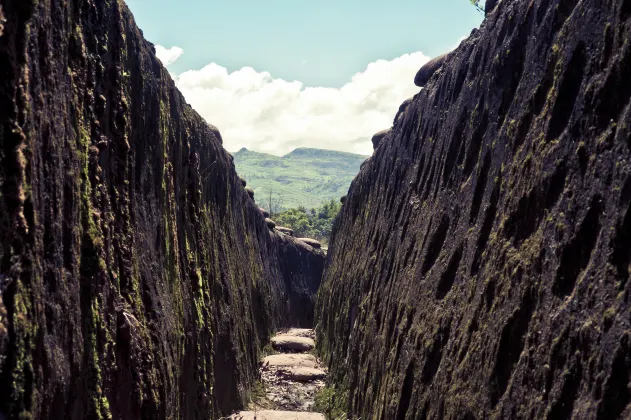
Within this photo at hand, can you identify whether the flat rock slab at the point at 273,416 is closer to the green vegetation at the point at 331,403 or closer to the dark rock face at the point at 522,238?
the green vegetation at the point at 331,403

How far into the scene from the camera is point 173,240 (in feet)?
44.4

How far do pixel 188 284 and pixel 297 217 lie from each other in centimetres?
7254

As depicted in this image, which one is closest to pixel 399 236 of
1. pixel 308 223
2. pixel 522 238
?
pixel 522 238

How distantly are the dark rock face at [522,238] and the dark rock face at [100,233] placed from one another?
14.8 feet

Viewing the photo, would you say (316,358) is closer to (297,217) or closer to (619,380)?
(619,380)

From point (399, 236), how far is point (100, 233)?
9.04 m

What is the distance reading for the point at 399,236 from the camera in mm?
15922

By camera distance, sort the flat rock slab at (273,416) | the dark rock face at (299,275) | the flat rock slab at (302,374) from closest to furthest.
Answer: the flat rock slab at (273,416)
the flat rock slab at (302,374)
the dark rock face at (299,275)

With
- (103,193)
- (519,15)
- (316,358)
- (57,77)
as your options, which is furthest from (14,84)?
(316,358)

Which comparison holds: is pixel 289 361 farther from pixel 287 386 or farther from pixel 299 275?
pixel 299 275

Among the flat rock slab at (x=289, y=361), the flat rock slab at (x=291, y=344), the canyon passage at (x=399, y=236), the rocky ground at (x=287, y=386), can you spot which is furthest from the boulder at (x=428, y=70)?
the flat rock slab at (x=291, y=344)

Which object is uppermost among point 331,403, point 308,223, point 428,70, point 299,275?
point 428,70

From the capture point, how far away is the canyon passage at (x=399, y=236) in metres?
5.71

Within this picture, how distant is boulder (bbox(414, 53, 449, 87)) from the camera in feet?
66.5
